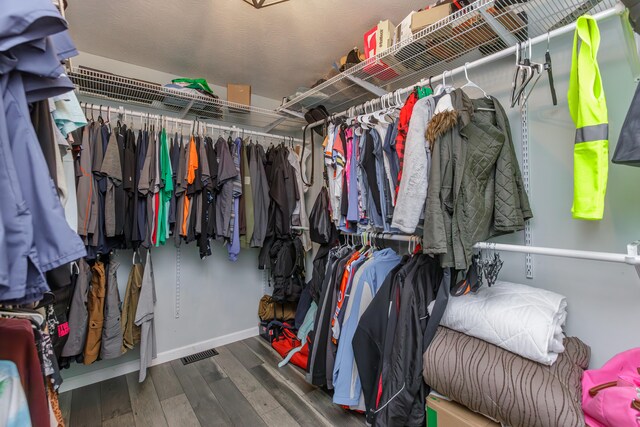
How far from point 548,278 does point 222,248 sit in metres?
2.36

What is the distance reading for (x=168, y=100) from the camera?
221 centimetres

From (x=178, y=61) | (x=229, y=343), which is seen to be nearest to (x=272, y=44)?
(x=178, y=61)

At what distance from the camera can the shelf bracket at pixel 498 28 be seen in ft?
4.10

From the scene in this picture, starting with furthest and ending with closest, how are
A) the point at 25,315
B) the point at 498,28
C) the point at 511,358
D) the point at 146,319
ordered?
the point at 146,319
the point at 498,28
the point at 511,358
the point at 25,315

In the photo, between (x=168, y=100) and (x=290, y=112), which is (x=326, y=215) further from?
(x=168, y=100)

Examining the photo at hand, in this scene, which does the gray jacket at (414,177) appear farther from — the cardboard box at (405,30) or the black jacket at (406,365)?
the cardboard box at (405,30)

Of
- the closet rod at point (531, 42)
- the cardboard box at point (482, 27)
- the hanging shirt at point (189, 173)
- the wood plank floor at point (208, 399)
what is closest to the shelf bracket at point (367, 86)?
the closet rod at point (531, 42)

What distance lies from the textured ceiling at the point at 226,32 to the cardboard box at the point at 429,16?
37 cm

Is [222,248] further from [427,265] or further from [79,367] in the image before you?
[427,265]

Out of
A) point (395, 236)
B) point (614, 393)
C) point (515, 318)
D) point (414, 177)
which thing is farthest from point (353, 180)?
point (614, 393)

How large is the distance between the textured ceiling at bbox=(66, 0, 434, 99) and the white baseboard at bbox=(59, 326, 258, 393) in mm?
2344

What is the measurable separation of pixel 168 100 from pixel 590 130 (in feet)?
8.12

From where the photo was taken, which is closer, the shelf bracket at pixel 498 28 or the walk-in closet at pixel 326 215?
the walk-in closet at pixel 326 215

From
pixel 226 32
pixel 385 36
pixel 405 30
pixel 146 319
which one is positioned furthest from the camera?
pixel 146 319
